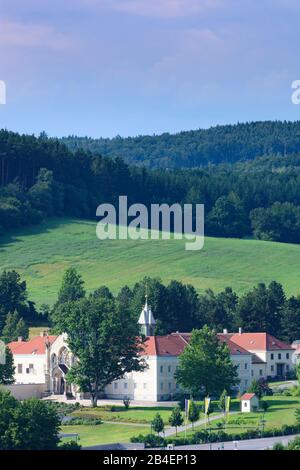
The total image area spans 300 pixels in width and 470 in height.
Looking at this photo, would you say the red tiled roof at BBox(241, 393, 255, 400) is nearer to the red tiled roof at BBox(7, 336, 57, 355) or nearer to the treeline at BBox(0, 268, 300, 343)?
the red tiled roof at BBox(7, 336, 57, 355)

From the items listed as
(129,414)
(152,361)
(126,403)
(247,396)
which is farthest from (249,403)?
(152,361)

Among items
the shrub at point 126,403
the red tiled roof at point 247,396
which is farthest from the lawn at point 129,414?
the red tiled roof at point 247,396

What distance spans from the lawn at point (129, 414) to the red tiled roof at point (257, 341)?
21.4m

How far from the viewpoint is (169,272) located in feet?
646

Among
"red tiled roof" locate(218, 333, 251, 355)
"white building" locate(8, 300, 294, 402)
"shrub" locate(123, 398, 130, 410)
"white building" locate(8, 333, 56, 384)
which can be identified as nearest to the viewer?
"shrub" locate(123, 398, 130, 410)

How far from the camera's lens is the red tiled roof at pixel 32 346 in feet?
471

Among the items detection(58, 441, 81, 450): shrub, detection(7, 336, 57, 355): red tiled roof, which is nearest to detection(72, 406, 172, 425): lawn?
detection(7, 336, 57, 355): red tiled roof

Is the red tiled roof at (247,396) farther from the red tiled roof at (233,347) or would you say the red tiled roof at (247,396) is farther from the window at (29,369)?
the window at (29,369)

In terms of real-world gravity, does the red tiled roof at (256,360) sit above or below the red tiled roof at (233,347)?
below

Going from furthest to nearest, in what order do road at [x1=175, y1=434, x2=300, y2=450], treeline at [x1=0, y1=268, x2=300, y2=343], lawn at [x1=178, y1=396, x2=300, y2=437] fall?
treeline at [x1=0, y1=268, x2=300, y2=343] → lawn at [x1=178, y1=396, x2=300, y2=437] → road at [x1=175, y1=434, x2=300, y2=450]

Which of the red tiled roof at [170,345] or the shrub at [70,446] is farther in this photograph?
the red tiled roof at [170,345]

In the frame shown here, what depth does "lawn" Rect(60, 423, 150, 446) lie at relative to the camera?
4360 inches

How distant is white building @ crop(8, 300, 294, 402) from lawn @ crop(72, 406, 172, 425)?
630cm
